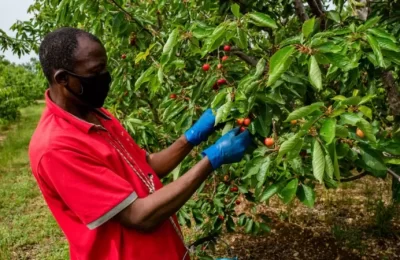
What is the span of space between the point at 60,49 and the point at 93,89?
18cm

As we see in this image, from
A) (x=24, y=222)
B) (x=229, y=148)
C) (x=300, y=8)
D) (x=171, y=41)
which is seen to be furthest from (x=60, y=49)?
(x=24, y=222)

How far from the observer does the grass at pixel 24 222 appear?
13.6 feet

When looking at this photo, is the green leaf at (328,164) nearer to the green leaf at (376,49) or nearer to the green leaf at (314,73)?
the green leaf at (314,73)

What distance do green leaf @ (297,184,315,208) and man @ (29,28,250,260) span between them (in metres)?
0.29

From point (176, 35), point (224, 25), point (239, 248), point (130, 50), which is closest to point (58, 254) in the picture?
point (239, 248)

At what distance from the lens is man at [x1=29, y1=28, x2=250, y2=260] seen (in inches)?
52.6

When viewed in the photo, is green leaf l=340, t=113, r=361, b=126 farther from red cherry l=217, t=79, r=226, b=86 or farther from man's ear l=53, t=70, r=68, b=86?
man's ear l=53, t=70, r=68, b=86

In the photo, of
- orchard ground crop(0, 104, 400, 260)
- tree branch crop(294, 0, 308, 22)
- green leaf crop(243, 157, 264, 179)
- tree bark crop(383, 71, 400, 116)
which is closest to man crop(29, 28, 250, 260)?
green leaf crop(243, 157, 264, 179)

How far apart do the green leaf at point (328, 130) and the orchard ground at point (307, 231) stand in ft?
8.82

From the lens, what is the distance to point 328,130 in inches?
41.6

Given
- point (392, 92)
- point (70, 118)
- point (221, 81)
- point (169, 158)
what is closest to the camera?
point (70, 118)

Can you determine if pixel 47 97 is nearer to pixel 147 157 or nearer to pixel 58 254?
pixel 147 157

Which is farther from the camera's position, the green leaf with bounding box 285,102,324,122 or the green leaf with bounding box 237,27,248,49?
the green leaf with bounding box 237,27,248,49

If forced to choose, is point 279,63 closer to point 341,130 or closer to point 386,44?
point 341,130
